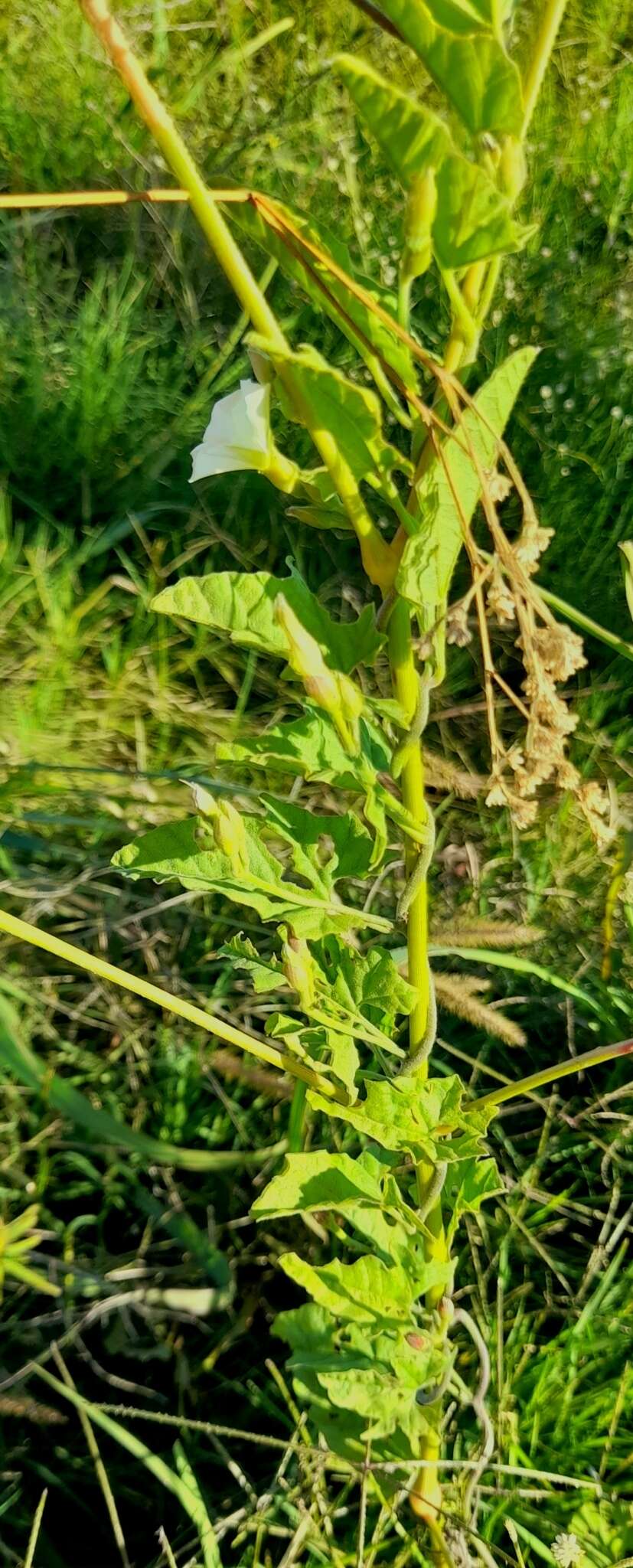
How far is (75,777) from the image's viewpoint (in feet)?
3.98

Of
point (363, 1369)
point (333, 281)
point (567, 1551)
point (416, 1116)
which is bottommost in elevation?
Answer: point (567, 1551)

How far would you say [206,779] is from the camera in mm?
1038

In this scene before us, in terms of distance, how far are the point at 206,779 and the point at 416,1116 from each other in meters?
0.55

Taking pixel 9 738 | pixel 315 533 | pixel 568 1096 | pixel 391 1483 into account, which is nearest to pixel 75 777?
pixel 9 738

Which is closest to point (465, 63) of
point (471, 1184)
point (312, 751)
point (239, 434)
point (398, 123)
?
point (398, 123)

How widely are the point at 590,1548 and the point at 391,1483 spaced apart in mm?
145

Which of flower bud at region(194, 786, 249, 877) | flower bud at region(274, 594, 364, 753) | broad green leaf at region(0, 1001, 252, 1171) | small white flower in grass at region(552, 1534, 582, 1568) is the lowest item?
small white flower in grass at region(552, 1534, 582, 1568)

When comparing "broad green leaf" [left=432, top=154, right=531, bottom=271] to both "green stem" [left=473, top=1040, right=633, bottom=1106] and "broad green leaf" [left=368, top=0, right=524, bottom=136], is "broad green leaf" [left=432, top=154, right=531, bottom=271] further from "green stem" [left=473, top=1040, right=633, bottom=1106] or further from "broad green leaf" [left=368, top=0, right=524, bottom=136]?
"green stem" [left=473, top=1040, right=633, bottom=1106]

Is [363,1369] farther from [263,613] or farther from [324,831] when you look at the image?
[263,613]

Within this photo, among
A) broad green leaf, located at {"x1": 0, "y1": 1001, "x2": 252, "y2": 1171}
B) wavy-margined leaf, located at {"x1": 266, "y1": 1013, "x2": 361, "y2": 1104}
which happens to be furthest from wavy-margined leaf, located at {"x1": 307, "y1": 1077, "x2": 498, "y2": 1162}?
broad green leaf, located at {"x1": 0, "y1": 1001, "x2": 252, "y2": 1171}

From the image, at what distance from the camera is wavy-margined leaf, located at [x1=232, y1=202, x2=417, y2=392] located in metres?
0.40

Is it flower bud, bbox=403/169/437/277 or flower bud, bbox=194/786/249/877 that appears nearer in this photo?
flower bud, bbox=403/169/437/277

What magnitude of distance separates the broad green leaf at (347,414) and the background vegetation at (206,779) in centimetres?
9

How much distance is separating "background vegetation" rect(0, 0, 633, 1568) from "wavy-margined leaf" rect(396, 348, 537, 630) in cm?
12
